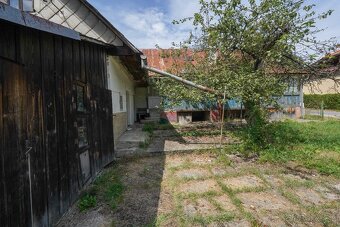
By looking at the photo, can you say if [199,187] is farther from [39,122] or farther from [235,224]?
[39,122]

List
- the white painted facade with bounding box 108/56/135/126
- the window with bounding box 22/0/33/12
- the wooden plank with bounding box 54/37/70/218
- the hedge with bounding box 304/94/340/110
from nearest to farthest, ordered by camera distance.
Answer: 1. the wooden plank with bounding box 54/37/70/218
2. the window with bounding box 22/0/33/12
3. the white painted facade with bounding box 108/56/135/126
4. the hedge with bounding box 304/94/340/110

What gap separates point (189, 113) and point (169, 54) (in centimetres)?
598

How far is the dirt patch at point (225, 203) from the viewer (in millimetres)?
4052

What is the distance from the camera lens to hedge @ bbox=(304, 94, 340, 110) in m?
24.9

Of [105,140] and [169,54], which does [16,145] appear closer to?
[105,140]

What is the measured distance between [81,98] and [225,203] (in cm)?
325

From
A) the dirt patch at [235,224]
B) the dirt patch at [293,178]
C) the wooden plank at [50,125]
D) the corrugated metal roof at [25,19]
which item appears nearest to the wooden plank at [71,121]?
the wooden plank at [50,125]

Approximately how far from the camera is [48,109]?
3457mm

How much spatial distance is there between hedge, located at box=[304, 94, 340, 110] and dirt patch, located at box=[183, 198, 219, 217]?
84.1 ft

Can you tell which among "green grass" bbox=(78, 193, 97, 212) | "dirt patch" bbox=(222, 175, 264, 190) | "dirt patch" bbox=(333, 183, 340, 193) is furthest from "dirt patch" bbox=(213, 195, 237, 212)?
"dirt patch" bbox=(333, 183, 340, 193)

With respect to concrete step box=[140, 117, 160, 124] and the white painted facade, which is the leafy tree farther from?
concrete step box=[140, 117, 160, 124]

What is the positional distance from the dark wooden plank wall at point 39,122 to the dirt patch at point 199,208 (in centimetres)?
186

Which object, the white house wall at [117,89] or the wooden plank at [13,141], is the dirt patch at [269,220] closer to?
the wooden plank at [13,141]

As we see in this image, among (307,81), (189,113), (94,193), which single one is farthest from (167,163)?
(189,113)
